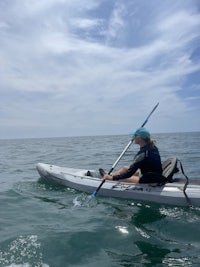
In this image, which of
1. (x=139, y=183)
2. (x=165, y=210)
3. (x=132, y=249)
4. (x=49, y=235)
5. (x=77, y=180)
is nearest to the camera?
(x=132, y=249)

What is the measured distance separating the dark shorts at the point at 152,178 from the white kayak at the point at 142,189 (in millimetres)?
107

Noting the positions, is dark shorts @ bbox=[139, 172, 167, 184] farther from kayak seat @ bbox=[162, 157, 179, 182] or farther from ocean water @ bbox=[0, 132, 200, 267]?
ocean water @ bbox=[0, 132, 200, 267]

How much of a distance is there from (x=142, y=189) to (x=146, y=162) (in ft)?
2.39

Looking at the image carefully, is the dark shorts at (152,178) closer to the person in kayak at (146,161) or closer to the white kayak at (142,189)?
the person in kayak at (146,161)

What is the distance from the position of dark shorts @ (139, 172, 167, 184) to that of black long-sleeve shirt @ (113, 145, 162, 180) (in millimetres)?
81

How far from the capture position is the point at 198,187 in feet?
23.5

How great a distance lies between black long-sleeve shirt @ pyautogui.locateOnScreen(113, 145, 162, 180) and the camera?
7.25 m

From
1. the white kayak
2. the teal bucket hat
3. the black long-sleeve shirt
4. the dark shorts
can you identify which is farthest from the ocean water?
the teal bucket hat

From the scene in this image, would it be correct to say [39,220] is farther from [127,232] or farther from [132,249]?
[132,249]

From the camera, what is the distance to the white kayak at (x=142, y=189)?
23.1 feet

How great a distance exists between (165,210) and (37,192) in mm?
3954

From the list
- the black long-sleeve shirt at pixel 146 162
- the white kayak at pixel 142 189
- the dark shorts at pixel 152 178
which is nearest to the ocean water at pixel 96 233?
the white kayak at pixel 142 189

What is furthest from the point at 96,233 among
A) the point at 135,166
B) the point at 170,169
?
Result: the point at 170,169

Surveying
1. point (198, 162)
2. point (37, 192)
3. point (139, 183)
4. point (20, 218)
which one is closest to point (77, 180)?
point (37, 192)
